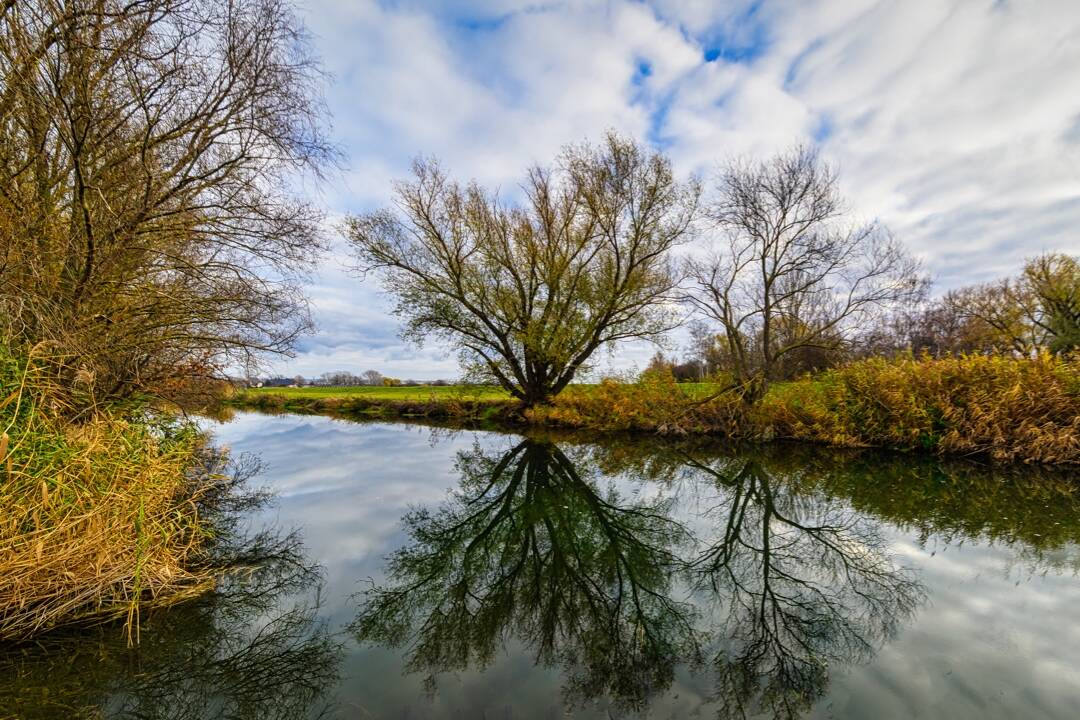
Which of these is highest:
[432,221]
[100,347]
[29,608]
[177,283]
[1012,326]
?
[432,221]

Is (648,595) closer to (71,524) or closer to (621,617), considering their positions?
(621,617)

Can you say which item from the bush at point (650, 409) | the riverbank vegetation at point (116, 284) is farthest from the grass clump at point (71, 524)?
the bush at point (650, 409)

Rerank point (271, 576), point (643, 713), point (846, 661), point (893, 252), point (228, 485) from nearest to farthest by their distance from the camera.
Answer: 1. point (643, 713)
2. point (846, 661)
3. point (271, 576)
4. point (228, 485)
5. point (893, 252)

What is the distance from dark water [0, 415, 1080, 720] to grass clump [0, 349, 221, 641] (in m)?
0.36

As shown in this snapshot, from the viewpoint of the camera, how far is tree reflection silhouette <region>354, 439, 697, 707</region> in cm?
321

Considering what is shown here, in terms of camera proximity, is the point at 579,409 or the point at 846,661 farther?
the point at 579,409

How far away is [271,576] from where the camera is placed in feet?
15.4

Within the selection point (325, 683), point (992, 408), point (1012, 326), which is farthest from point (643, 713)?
point (1012, 326)

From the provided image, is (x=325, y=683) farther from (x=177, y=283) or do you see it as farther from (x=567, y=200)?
(x=567, y=200)

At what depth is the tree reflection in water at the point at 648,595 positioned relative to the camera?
311 cm

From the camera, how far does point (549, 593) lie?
13.9 feet

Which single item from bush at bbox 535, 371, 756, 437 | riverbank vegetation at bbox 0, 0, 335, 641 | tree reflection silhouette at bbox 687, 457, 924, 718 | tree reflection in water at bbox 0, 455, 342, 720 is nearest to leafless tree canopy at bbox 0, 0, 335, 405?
riverbank vegetation at bbox 0, 0, 335, 641

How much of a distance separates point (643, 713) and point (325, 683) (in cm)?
214

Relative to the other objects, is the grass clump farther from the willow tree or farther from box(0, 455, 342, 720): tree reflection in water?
the willow tree
